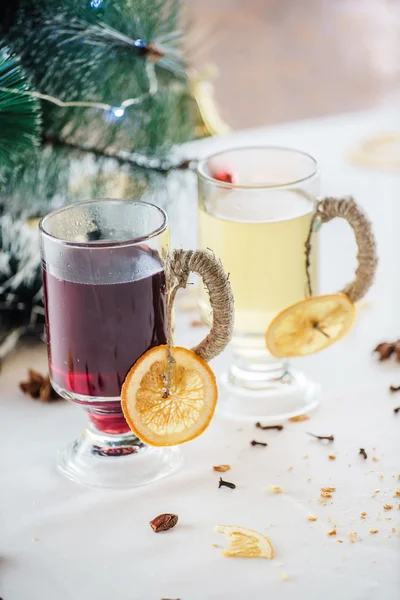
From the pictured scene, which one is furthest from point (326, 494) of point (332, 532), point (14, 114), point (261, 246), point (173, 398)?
point (14, 114)

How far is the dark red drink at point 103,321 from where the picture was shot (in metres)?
0.80

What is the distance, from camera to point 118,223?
34.0 inches

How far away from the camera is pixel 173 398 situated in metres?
0.82

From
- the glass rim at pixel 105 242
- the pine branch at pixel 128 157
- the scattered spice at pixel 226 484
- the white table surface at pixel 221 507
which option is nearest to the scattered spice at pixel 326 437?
the white table surface at pixel 221 507

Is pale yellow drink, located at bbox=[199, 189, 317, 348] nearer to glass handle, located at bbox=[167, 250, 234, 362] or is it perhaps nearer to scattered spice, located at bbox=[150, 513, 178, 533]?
glass handle, located at bbox=[167, 250, 234, 362]

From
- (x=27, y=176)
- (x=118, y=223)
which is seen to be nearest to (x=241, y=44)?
(x=27, y=176)

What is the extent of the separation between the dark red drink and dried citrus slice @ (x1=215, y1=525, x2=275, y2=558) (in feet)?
0.55

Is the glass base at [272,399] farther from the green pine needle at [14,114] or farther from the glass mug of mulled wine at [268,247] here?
the green pine needle at [14,114]

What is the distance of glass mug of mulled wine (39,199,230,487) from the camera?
800 mm

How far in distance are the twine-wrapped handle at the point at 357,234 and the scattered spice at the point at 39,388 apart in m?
0.29

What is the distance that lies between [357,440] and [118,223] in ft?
1.03

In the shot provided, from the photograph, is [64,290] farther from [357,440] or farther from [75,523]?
[357,440]

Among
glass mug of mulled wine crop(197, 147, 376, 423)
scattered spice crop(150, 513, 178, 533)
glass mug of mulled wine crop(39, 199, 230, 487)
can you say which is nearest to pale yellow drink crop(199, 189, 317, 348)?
glass mug of mulled wine crop(197, 147, 376, 423)

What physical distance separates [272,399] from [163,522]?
249 millimetres
